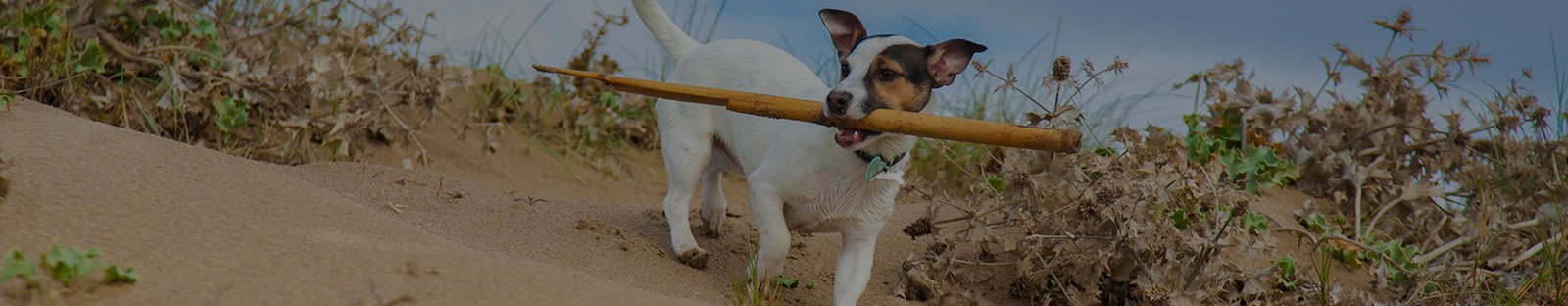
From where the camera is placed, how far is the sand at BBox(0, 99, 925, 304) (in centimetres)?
337

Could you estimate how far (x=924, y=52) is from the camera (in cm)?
457

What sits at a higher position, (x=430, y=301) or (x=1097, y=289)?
(x=430, y=301)

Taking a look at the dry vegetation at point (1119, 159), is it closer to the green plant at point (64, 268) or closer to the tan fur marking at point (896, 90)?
the tan fur marking at point (896, 90)

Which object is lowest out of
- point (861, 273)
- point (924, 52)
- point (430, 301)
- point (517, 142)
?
point (517, 142)

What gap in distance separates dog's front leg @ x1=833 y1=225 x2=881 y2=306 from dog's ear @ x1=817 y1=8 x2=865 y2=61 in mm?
628

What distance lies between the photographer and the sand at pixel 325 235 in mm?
3369

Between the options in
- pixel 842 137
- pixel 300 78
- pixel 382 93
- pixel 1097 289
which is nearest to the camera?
pixel 842 137

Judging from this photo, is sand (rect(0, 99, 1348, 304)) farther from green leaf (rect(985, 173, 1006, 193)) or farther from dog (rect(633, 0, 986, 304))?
green leaf (rect(985, 173, 1006, 193))

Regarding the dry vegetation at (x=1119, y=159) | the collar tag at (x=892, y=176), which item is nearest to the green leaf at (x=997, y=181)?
the dry vegetation at (x=1119, y=159)

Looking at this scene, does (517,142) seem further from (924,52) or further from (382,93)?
(924,52)

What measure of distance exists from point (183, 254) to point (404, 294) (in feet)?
2.02

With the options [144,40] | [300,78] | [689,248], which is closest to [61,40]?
[144,40]

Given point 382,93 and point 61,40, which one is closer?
point 61,40

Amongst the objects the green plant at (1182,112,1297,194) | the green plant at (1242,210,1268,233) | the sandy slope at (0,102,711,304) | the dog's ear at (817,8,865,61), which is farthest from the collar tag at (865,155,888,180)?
the green plant at (1182,112,1297,194)
